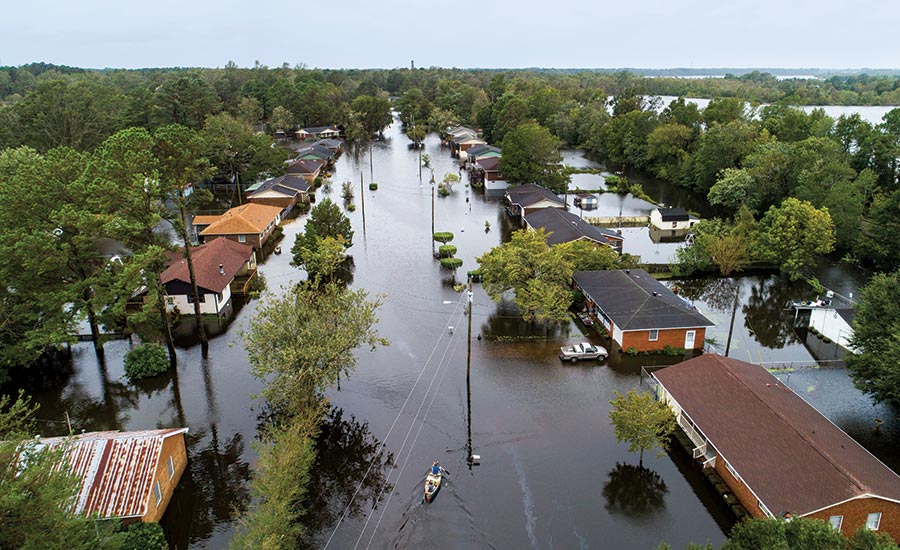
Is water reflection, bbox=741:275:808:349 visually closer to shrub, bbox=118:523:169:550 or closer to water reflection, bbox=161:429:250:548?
water reflection, bbox=161:429:250:548

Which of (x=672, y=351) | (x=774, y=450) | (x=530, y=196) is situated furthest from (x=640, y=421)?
(x=530, y=196)

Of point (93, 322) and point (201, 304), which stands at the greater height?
point (93, 322)

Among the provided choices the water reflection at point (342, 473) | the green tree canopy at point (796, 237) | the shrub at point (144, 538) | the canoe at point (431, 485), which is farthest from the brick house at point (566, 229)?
the shrub at point (144, 538)

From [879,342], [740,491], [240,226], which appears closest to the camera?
[740,491]

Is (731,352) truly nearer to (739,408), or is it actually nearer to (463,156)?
(739,408)

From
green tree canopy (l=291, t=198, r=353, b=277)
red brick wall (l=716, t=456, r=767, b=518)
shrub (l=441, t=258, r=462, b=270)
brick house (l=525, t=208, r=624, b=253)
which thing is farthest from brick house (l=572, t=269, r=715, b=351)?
green tree canopy (l=291, t=198, r=353, b=277)

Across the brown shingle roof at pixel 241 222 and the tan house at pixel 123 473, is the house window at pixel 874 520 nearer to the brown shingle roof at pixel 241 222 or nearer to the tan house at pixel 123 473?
the tan house at pixel 123 473

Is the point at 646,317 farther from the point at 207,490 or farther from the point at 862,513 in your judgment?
the point at 207,490
